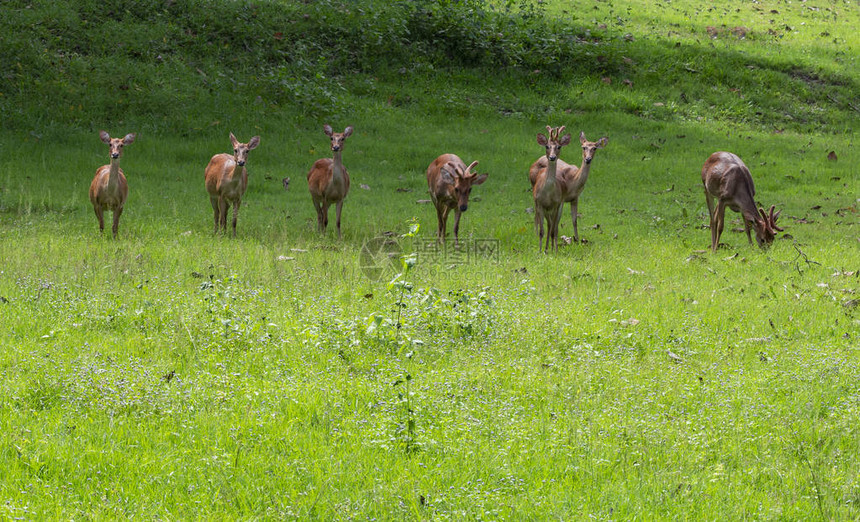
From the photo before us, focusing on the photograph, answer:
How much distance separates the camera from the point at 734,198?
45.6ft

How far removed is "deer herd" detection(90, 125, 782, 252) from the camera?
13102mm

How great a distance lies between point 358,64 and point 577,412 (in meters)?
20.4

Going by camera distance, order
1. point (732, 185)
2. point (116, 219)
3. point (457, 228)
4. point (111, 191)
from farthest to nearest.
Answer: point (732, 185)
point (457, 228)
point (111, 191)
point (116, 219)

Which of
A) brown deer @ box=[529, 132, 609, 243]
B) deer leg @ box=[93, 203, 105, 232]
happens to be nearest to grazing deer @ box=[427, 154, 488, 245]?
brown deer @ box=[529, 132, 609, 243]

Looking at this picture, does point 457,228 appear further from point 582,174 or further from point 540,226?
point 582,174

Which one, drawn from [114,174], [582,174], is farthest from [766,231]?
[114,174]

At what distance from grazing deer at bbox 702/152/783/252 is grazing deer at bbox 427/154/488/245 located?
12.5 ft

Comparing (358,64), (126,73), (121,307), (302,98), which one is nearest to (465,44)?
(358,64)

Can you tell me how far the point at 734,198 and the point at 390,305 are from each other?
7.71 meters

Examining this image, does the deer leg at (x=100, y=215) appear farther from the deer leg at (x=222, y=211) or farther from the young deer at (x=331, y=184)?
the young deer at (x=331, y=184)

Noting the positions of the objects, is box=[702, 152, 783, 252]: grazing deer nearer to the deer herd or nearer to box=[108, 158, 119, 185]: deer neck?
the deer herd

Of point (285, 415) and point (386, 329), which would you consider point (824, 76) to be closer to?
point (386, 329)

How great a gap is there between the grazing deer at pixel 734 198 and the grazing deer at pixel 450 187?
3804 millimetres

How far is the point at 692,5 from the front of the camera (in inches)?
1353
